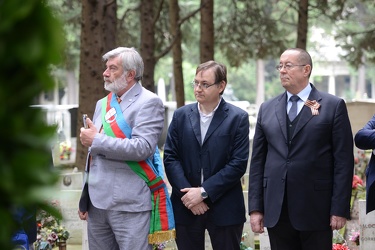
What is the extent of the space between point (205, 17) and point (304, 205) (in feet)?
47.2

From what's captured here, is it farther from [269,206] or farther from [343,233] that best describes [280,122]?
[343,233]

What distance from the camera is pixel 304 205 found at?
605 cm

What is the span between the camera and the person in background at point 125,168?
19.4 ft

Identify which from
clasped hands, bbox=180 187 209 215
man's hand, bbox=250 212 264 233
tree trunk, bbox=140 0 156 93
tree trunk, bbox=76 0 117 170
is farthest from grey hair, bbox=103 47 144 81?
tree trunk, bbox=140 0 156 93

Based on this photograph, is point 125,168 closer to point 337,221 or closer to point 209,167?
point 209,167

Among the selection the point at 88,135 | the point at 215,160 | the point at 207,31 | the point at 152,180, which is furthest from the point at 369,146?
the point at 207,31

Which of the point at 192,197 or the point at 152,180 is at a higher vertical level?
the point at 152,180

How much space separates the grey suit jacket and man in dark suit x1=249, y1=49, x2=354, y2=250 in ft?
2.88

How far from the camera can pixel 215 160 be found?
6.39m

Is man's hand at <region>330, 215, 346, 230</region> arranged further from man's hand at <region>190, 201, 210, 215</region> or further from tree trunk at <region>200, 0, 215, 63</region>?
tree trunk at <region>200, 0, 215, 63</region>

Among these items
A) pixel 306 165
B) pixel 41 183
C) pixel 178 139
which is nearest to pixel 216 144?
pixel 178 139

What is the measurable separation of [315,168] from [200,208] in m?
0.90

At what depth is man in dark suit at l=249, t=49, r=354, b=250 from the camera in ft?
19.7

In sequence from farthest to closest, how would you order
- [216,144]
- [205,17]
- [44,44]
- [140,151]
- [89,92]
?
[205,17] < [89,92] < [216,144] < [140,151] < [44,44]
